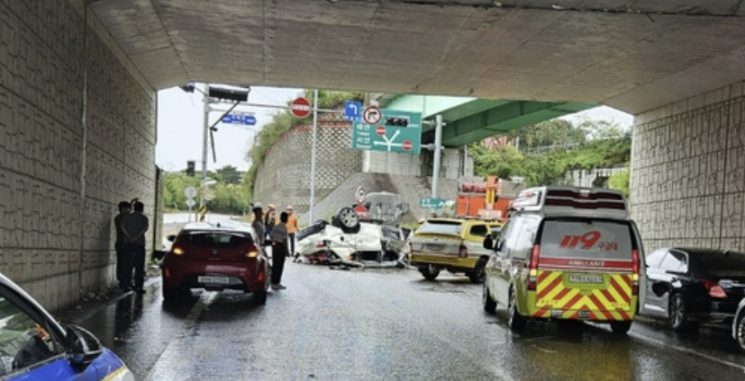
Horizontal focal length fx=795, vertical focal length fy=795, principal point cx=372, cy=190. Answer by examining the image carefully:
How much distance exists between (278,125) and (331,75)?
3427 cm

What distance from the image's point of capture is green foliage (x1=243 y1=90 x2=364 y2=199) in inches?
1918

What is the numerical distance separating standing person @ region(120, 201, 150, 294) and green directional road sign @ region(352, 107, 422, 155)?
1761 centimetres

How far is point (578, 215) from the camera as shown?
1149cm

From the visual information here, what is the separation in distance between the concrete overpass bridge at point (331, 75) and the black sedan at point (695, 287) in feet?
10.0

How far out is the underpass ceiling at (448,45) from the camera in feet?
41.9

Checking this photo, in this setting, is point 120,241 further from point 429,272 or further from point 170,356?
point 429,272

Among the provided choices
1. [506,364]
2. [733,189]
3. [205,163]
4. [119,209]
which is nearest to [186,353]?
[506,364]

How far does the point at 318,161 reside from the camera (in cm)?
4691

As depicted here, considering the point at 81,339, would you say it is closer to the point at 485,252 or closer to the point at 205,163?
the point at 485,252

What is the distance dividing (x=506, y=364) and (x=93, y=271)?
850 cm

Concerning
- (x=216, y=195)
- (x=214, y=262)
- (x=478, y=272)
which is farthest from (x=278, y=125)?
(x=214, y=262)

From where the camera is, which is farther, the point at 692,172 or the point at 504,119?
the point at 504,119

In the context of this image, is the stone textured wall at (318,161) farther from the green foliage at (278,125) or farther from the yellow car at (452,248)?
the yellow car at (452,248)

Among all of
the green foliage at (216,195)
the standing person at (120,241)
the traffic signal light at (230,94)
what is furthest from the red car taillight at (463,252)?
the green foliage at (216,195)
